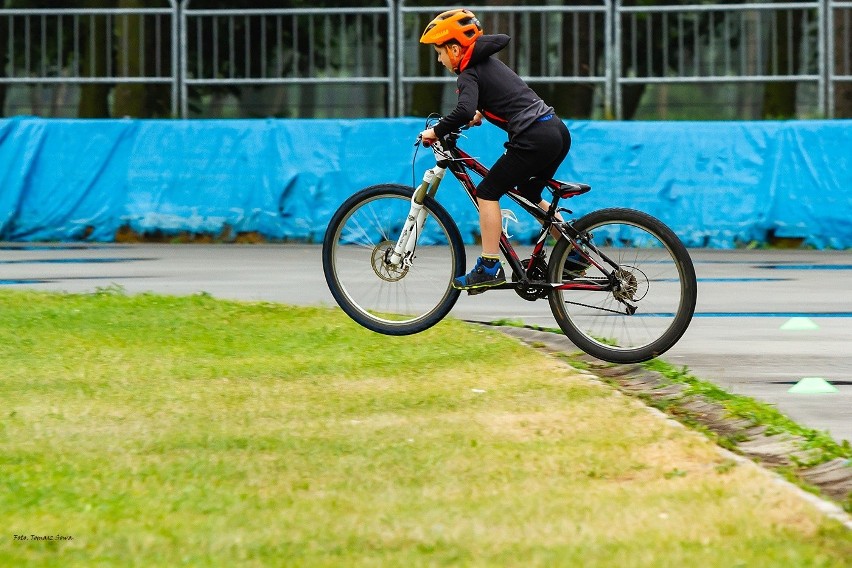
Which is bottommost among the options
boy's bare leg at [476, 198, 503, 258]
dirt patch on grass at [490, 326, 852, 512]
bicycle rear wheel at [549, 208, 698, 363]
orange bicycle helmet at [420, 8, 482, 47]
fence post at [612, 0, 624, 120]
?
dirt patch on grass at [490, 326, 852, 512]

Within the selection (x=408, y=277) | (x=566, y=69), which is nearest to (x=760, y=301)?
(x=408, y=277)

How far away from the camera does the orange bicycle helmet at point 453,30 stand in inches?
312

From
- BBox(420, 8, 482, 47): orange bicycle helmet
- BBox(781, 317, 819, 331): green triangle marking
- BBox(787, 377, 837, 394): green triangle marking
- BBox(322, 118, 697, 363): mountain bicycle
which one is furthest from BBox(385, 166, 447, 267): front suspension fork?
BBox(781, 317, 819, 331): green triangle marking

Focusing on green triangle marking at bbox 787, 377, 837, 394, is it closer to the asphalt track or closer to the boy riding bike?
the asphalt track

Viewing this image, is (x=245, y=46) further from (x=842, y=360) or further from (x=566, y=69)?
(x=842, y=360)

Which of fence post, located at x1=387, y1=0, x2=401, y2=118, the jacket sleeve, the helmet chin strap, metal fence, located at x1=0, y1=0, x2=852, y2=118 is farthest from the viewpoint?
fence post, located at x1=387, y1=0, x2=401, y2=118

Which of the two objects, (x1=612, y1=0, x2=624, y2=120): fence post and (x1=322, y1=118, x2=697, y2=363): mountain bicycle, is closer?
(x1=322, y1=118, x2=697, y2=363): mountain bicycle

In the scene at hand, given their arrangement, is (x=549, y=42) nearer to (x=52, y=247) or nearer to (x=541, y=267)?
(x=52, y=247)

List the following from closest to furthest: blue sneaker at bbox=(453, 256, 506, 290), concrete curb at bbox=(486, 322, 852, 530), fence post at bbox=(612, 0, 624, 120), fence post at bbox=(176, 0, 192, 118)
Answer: concrete curb at bbox=(486, 322, 852, 530) → blue sneaker at bbox=(453, 256, 506, 290) → fence post at bbox=(612, 0, 624, 120) → fence post at bbox=(176, 0, 192, 118)

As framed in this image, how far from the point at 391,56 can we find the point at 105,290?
671 cm

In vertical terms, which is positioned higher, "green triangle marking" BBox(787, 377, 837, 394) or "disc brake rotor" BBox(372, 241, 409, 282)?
"disc brake rotor" BBox(372, 241, 409, 282)

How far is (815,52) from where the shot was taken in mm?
16938

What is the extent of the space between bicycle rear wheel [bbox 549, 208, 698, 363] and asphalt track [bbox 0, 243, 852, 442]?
11.6 inches

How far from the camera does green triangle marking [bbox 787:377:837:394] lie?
23.8 feet
